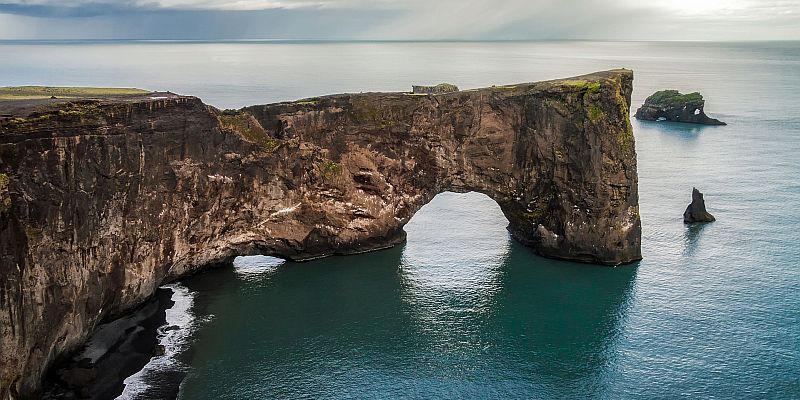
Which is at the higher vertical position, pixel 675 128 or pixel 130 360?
pixel 675 128

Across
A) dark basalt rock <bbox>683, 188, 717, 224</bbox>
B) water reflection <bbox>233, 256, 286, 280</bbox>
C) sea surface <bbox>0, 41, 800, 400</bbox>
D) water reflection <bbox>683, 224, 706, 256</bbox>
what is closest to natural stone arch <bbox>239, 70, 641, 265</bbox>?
sea surface <bbox>0, 41, 800, 400</bbox>

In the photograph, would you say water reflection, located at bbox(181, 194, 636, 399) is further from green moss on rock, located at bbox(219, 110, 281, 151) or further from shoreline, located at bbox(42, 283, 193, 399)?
green moss on rock, located at bbox(219, 110, 281, 151)

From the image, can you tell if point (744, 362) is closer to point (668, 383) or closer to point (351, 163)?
point (668, 383)

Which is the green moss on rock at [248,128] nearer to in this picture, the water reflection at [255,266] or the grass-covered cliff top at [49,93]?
the grass-covered cliff top at [49,93]

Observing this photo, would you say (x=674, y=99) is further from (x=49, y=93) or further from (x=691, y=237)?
(x=49, y=93)

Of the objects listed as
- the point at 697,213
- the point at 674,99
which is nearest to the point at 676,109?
the point at 674,99
